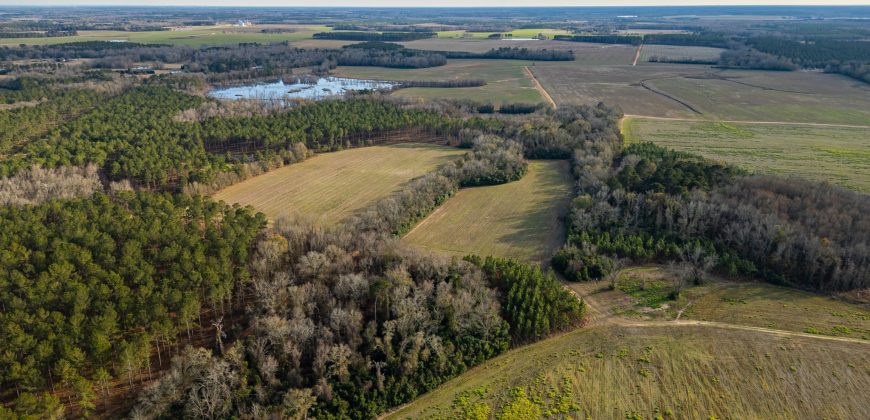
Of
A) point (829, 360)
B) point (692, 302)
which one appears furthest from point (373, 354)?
point (829, 360)

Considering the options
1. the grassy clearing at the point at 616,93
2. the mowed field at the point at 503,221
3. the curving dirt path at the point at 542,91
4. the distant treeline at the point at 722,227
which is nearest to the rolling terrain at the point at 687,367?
the distant treeline at the point at 722,227

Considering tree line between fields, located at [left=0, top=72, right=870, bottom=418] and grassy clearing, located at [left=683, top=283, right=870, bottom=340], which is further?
grassy clearing, located at [left=683, top=283, right=870, bottom=340]

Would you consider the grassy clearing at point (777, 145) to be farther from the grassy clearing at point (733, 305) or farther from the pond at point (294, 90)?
the pond at point (294, 90)

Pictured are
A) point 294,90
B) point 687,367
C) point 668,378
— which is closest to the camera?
point 668,378

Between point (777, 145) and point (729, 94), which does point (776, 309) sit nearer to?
point (777, 145)

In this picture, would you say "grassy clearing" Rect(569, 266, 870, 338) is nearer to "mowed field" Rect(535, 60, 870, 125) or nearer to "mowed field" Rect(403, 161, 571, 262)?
"mowed field" Rect(403, 161, 571, 262)

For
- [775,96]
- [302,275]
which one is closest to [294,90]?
[302,275]

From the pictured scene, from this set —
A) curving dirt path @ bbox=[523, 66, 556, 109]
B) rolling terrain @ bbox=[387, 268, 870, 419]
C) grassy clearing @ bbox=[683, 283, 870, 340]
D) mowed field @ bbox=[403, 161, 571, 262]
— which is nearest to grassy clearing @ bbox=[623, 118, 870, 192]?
curving dirt path @ bbox=[523, 66, 556, 109]
